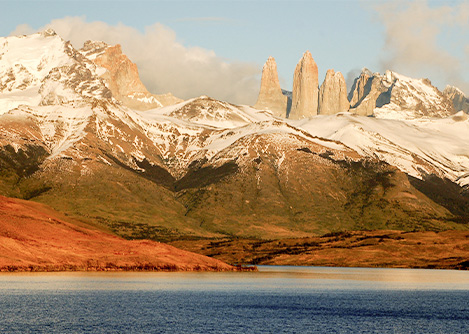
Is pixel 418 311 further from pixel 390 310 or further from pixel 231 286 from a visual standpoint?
pixel 231 286

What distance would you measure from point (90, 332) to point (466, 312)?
7345cm

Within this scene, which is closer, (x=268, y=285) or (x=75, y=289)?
(x=75, y=289)

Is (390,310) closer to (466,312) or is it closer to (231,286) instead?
(466,312)

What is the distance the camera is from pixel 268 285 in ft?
652

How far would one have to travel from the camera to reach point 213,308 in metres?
132

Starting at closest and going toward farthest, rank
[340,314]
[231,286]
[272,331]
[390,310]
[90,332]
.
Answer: [90,332], [272,331], [340,314], [390,310], [231,286]

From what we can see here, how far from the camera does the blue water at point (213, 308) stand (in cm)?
10662

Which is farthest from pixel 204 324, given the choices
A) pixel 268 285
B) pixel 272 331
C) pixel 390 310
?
pixel 268 285

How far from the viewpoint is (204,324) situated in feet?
358

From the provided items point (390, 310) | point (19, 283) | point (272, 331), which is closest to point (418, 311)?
point (390, 310)

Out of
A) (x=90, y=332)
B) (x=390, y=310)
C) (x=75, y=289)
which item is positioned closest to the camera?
(x=90, y=332)

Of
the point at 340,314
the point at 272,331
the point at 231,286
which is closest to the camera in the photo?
the point at 272,331

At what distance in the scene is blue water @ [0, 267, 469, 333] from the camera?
10662cm

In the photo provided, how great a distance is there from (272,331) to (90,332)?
2584 cm
